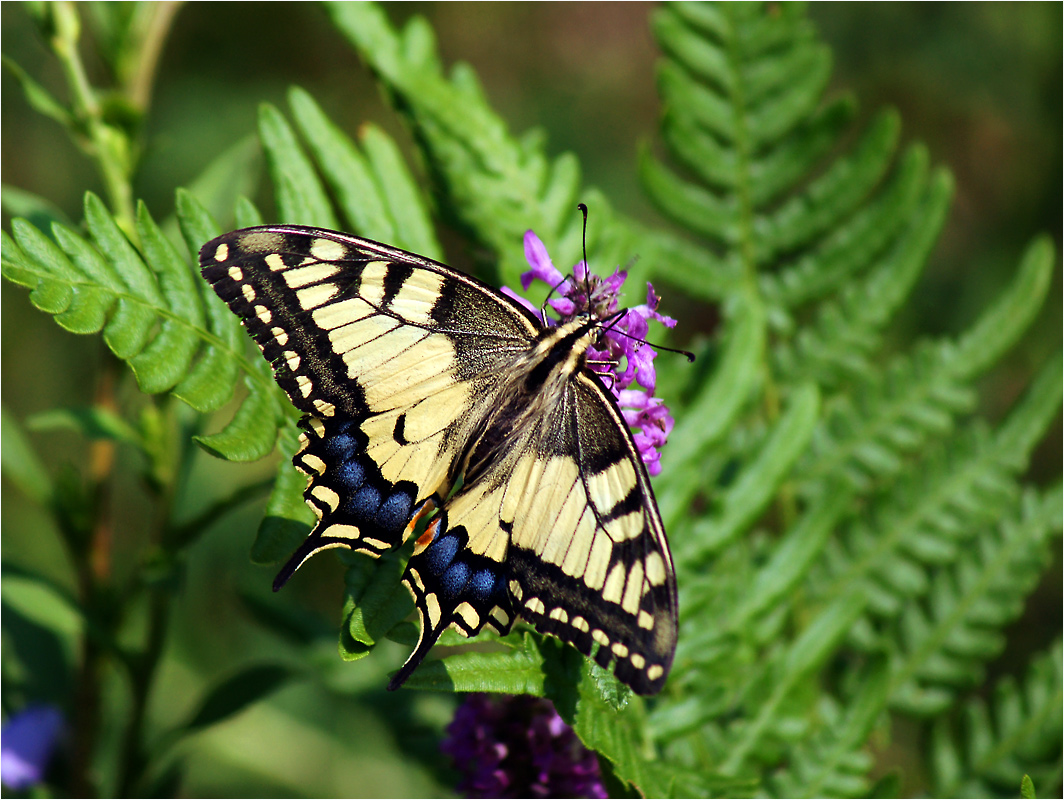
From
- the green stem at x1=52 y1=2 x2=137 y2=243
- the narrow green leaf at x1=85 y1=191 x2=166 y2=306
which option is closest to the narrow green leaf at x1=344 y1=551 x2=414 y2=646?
the narrow green leaf at x1=85 y1=191 x2=166 y2=306

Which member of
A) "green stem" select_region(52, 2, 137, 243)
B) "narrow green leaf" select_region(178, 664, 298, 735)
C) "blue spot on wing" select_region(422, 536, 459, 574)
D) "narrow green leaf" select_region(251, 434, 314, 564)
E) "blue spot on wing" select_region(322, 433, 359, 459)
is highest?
"green stem" select_region(52, 2, 137, 243)

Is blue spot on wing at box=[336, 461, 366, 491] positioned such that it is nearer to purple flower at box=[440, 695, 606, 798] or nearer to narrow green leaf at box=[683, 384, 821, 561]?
purple flower at box=[440, 695, 606, 798]

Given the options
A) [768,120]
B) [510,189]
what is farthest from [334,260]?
[768,120]

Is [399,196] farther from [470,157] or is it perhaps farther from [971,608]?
[971,608]

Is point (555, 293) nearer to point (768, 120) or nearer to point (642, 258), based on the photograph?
point (642, 258)

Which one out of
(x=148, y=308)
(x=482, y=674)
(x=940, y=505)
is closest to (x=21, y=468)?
(x=148, y=308)

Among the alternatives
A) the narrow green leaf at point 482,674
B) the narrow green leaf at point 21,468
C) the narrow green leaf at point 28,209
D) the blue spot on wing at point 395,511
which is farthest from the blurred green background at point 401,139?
the narrow green leaf at point 482,674

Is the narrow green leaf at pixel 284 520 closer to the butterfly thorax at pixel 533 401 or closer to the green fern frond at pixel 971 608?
the butterfly thorax at pixel 533 401
